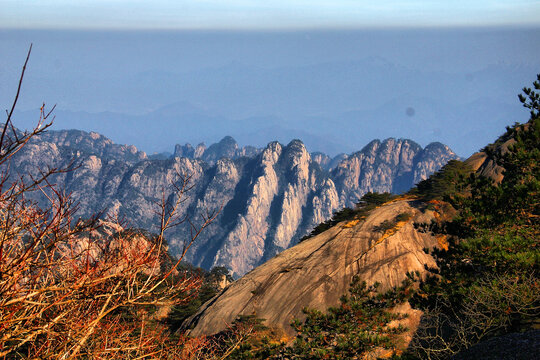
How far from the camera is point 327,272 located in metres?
41.9

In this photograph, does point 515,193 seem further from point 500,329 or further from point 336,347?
point 336,347

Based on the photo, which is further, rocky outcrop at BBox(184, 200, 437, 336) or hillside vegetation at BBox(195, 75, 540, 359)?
rocky outcrop at BBox(184, 200, 437, 336)

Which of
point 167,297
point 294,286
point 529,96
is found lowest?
point 294,286

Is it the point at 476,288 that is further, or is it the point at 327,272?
the point at 327,272

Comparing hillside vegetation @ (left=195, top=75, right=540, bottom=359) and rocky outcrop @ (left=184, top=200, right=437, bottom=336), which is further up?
hillside vegetation @ (left=195, top=75, right=540, bottom=359)

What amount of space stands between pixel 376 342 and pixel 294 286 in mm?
23055

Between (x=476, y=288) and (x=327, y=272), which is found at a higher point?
(x=476, y=288)

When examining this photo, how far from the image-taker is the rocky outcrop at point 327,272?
39469mm

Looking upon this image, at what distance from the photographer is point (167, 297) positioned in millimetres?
10500

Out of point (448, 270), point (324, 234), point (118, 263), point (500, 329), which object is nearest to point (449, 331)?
point (448, 270)

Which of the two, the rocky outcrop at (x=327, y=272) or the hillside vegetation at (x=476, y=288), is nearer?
the hillside vegetation at (x=476, y=288)

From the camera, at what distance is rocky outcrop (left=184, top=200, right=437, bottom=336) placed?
3947cm

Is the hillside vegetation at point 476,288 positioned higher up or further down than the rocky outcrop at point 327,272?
higher up

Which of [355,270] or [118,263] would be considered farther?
[355,270]
